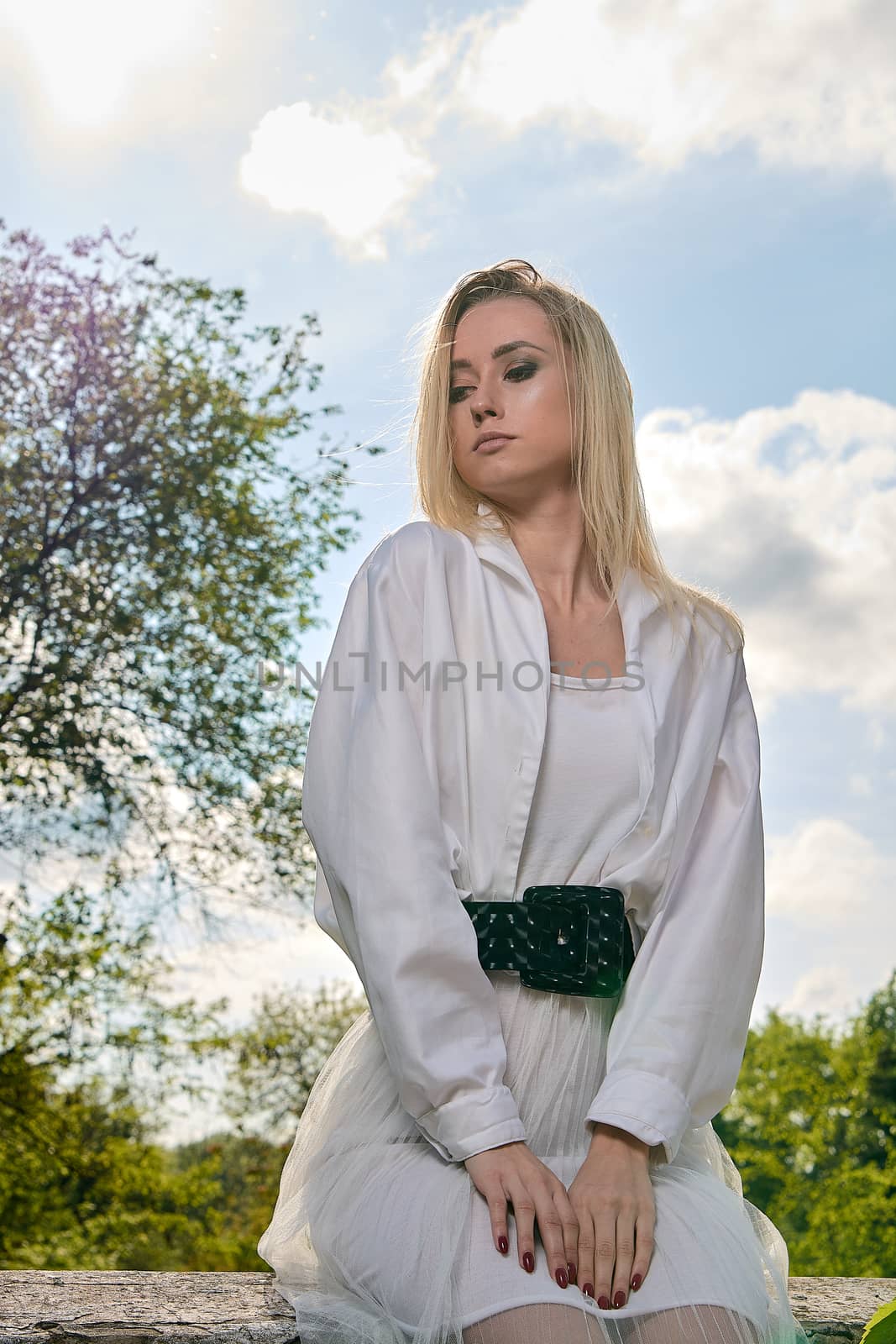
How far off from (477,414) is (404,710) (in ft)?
2.27

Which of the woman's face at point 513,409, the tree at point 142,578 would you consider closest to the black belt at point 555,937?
the woman's face at point 513,409

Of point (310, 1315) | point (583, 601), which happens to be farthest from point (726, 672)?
point (310, 1315)

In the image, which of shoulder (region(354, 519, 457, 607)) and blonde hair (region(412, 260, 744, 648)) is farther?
blonde hair (region(412, 260, 744, 648))

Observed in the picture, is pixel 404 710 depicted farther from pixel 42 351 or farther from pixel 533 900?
pixel 42 351

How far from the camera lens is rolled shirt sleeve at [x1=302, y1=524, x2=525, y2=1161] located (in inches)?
58.8

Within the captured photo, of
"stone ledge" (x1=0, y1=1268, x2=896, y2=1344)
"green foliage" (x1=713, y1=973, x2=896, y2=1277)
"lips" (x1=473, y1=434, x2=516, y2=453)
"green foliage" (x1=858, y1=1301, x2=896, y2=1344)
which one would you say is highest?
"lips" (x1=473, y1=434, x2=516, y2=453)

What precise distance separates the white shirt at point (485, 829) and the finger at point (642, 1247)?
0.13 m

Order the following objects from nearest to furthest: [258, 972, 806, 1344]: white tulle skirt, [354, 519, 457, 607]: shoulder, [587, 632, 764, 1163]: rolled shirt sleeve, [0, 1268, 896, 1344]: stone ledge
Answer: [258, 972, 806, 1344]: white tulle skirt → [0, 1268, 896, 1344]: stone ledge → [587, 632, 764, 1163]: rolled shirt sleeve → [354, 519, 457, 607]: shoulder

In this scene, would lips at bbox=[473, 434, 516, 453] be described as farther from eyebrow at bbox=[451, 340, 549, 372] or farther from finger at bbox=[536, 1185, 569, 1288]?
finger at bbox=[536, 1185, 569, 1288]

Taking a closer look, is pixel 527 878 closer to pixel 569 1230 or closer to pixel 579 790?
pixel 579 790

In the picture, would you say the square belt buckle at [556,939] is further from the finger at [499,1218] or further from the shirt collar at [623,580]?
the shirt collar at [623,580]

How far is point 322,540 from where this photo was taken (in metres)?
7.65

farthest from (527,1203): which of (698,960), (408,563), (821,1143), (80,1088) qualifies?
(821,1143)

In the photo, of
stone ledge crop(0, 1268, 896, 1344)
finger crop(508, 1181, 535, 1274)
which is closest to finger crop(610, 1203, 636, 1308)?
finger crop(508, 1181, 535, 1274)
